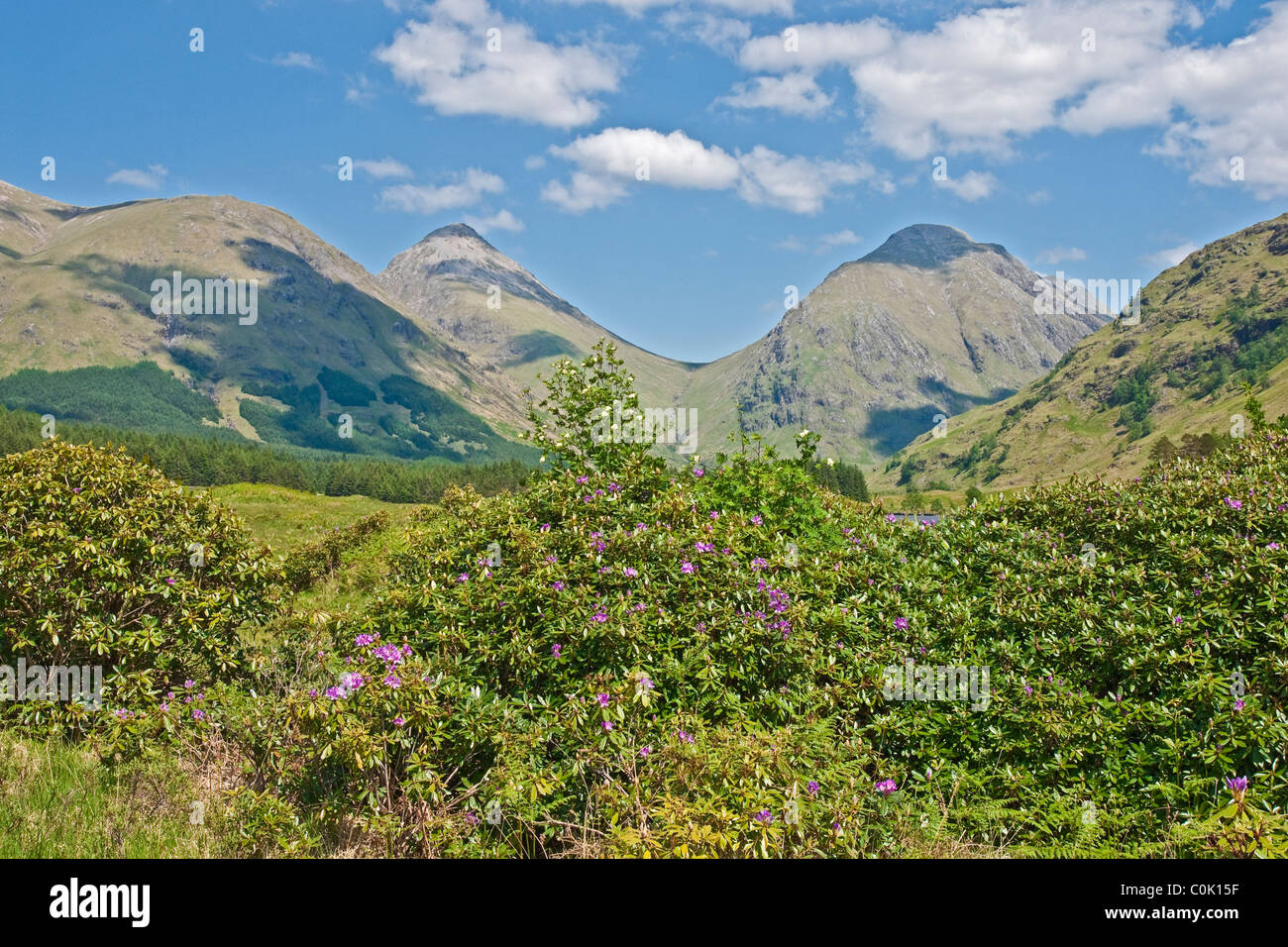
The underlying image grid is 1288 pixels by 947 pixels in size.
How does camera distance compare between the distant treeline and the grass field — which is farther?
the distant treeline

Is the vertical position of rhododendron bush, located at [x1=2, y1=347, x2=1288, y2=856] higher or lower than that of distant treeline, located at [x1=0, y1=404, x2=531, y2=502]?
lower

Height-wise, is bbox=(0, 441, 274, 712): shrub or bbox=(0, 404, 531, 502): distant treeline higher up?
bbox=(0, 404, 531, 502): distant treeline

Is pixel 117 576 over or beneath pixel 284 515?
beneath

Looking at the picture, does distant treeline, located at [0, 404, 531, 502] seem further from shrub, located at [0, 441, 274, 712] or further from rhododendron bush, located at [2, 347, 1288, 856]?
rhododendron bush, located at [2, 347, 1288, 856]

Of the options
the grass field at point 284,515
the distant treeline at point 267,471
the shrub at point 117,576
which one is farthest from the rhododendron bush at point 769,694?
the distant treeline at point 267,471

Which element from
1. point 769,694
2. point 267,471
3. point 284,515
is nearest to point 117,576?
point 769,694

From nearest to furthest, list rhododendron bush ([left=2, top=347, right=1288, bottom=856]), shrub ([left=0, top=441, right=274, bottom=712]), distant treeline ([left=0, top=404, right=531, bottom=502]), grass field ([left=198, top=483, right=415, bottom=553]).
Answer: rhododendron bush ([left=2, top=347, right=1288, bottom=856]) < shrub ([left=0, top=441, right=274, bottom=712]) < grass field ([left=198, top=483, right=415, bottom=553]) < distant treeline ([left=0, top=404, right=531, bottom=502])

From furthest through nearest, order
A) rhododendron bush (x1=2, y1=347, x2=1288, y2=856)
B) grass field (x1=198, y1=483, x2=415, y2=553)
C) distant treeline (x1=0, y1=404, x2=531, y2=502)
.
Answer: distant treeline (x1=0, y1=404, x2=531, y2=502), grass field (x1=198, y1=483, x2=415, y2=553), rhododendron bush (x1=2, y1=347, x2=1288, y2=856)

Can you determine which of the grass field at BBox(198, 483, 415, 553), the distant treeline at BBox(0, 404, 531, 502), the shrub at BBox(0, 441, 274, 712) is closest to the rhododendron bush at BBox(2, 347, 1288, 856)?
the shrub at BBox(0, 441, 274, 712)

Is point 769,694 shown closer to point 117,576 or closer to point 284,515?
point 117,576

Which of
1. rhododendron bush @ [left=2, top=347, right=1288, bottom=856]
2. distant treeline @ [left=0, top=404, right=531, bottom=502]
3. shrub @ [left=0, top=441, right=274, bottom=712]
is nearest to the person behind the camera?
rhododendron bush @ [left=2, top=347, right=1288, bottom=856]

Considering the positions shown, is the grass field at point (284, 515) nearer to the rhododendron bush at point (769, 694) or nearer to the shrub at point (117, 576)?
the shrub at point (117, 576)

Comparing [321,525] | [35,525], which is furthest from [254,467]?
[35,525]

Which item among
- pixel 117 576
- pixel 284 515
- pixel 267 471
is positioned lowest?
pixel 117 576
